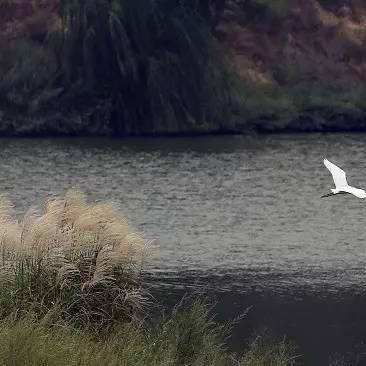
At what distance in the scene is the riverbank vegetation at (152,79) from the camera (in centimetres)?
6006

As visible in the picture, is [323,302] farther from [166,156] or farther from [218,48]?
[218,48]

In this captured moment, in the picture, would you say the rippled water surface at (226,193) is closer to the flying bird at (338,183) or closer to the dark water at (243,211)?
the dark water at (243,211)

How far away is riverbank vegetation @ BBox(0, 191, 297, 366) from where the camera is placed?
48.3 ft

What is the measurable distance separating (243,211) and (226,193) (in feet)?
12.9

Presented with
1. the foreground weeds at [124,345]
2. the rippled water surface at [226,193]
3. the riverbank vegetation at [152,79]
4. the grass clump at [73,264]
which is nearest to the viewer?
the foreground weeds at [124,345]

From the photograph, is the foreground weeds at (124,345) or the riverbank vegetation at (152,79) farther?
the riverbank vegetation at (152,79)

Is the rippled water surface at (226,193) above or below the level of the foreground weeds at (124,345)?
below

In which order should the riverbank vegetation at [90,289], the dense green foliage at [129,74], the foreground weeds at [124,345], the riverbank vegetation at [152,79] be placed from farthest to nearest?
the riverbank vegetation at [152,79], the dense green foliage at [129,74], the riverbank vegetation at [90,289], the foreground weeds at [124,345]

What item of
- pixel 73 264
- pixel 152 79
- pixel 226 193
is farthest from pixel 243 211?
pixel 73 264

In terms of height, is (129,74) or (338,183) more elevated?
(338,183)

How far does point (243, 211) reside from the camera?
38250 millimetres

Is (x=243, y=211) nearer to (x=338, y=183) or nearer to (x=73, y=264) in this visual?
(x=338, y=183)

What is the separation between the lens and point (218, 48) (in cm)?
6431

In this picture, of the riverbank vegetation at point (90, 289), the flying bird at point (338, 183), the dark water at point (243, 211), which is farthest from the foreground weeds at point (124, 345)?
the dark water at point (243, 211)
